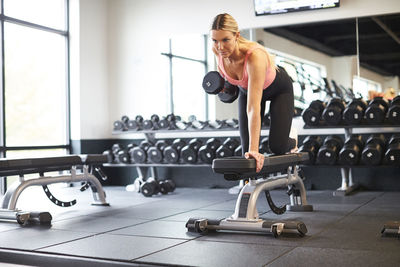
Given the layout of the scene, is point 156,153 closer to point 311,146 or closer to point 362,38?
point 311,146

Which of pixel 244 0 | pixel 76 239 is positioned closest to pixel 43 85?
pixel 244 0

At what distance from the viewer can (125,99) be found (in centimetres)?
681

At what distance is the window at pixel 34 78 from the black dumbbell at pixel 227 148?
2096 mm

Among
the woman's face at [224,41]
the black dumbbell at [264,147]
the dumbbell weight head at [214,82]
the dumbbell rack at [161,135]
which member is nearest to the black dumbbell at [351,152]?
the black dumbbell at [264,147]

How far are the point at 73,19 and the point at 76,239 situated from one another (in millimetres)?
4239

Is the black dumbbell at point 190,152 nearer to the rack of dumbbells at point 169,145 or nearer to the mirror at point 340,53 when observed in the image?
the rack of dumbbells at point 169,145

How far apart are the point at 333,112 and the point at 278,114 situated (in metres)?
1.93

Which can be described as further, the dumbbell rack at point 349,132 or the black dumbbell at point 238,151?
the black dumbbell at point 238,151

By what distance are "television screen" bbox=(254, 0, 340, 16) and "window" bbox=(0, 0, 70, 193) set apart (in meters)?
2.64

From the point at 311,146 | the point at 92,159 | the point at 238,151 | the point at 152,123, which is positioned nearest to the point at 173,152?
the point at 152,123

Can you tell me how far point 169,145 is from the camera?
5.97 meters

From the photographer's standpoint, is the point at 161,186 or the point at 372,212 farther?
the point at 161,186

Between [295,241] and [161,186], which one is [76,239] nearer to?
[295,241]

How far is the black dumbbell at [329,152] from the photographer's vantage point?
5.02 metres
